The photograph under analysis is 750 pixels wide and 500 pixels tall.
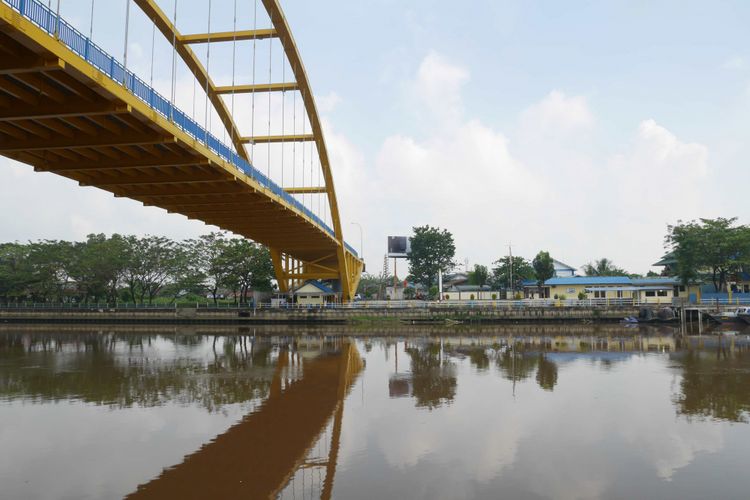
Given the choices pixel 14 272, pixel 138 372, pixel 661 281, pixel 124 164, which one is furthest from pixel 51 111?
pixel 14 272

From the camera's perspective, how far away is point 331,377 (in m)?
16.4

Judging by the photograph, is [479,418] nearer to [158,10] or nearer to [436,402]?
[436,402]

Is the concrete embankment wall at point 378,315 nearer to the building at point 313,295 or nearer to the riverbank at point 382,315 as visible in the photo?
the riverbank at point 382,315

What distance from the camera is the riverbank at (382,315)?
4056cm

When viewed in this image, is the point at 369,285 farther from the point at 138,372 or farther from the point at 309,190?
the point at 138,372

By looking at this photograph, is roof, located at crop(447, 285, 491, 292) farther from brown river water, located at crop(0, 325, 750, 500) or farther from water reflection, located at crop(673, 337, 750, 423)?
brown river water, located at crop(0, 325, 750, 500)

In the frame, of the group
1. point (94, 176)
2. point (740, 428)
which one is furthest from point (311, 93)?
point (740, 428)

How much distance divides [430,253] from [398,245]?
18.1 ft

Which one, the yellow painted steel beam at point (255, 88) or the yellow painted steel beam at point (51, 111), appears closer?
the yellow painted steel beam at point (51, 111)

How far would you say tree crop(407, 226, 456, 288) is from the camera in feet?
219

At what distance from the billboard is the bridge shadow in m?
55.7

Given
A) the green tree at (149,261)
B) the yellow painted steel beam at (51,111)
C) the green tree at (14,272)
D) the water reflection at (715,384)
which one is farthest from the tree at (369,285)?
the yellow painted steel beam at (51,111)

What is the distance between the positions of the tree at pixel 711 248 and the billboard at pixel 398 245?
111ft

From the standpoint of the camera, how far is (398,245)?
70.2 metres
